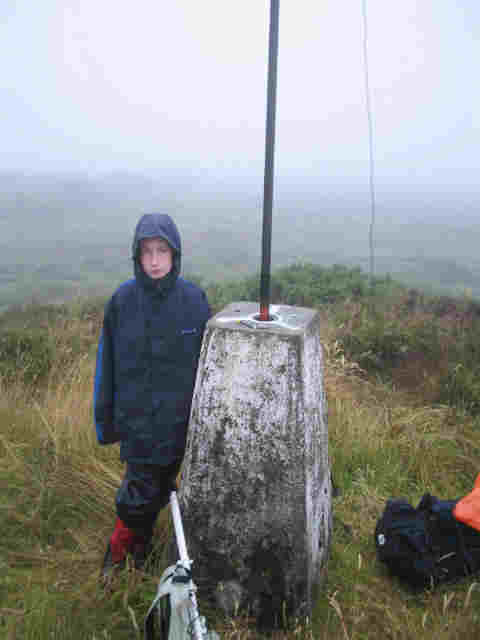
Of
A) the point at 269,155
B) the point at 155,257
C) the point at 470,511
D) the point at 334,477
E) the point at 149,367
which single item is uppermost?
the point at 269,155

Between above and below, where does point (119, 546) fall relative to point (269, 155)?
below

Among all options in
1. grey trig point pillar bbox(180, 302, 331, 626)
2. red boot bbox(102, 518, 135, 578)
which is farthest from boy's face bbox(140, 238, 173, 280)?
red boot bbox(102, 518, 135, 578)

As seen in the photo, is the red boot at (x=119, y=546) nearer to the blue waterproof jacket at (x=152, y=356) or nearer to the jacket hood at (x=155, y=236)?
the blue waterproof jacket at (x=152, y=356)

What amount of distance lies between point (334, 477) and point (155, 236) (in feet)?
6.47

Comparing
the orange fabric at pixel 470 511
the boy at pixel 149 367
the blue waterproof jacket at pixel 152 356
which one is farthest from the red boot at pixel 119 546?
the orange fabric at pixel 470 511

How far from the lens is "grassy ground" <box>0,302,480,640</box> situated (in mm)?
2055

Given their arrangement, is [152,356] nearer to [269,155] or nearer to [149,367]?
[149,367]

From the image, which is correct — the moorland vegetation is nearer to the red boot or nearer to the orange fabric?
the red boot

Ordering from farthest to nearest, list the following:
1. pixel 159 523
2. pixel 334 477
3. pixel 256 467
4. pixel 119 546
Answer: pixel 334 477
pixel 159 523
pixel 119 546
pixel 256 467

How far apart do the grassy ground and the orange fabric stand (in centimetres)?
27

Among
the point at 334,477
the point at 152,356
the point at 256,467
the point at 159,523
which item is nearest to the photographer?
the point at 256,467

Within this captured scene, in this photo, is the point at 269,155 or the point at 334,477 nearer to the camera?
the point at 269,155

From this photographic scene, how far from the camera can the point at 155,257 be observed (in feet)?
7.51

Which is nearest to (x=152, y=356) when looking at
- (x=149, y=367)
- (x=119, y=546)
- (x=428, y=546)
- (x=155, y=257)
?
(x=149, y=367)
